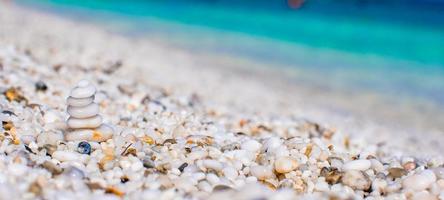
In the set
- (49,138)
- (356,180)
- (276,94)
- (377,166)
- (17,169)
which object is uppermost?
(276,94)

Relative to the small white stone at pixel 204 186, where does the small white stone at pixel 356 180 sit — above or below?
above

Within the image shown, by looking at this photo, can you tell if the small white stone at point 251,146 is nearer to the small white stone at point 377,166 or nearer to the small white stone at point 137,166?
the small white stone at point 377,166

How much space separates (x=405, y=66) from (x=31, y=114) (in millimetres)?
8827

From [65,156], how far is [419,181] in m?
1.65

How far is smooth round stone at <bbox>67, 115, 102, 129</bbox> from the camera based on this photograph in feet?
10.3

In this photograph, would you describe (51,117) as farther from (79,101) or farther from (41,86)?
(41,86)

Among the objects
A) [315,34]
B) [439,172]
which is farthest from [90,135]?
[315,34]

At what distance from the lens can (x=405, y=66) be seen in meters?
11.1

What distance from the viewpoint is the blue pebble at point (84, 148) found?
2926 millimetres

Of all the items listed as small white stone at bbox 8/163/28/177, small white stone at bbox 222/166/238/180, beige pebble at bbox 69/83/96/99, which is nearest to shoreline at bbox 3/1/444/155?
small white stone at bbox 222/166/238/180

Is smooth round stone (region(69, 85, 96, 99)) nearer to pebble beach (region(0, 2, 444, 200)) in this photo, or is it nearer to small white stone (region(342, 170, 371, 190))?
pebble beach (region(0, 2, 444, 200))

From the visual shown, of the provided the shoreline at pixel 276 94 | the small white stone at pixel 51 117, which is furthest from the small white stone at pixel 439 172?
A: the shoreline at pixel 276 94

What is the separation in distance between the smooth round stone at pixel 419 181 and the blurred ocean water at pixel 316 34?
17.8ft

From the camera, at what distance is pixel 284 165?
9.72 feet
